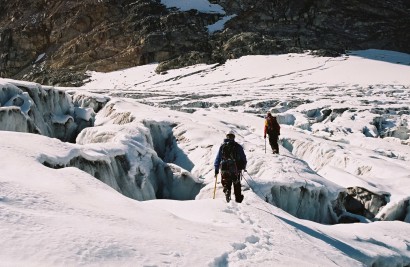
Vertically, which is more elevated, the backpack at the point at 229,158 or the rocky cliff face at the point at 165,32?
→ the rocky cliff face at the point at 165,32

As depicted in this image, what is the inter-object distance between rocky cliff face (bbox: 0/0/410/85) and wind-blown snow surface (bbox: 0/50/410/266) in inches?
1950

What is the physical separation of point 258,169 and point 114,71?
6934 cm

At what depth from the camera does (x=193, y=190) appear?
1520cm

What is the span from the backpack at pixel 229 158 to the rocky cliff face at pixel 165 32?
231 feet

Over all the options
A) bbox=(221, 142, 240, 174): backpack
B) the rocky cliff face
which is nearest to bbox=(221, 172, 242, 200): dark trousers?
bbox=(221, 142, 240, 174): backpack

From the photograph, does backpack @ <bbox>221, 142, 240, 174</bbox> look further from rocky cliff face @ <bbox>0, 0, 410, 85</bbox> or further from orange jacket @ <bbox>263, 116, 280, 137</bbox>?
rocky cliff face @ <bbox>0, 0, 410, 85</bbox>

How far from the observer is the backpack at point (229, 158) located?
10195 mm

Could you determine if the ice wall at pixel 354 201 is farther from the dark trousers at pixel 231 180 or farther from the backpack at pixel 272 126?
the dark trousers at pixel 231 180

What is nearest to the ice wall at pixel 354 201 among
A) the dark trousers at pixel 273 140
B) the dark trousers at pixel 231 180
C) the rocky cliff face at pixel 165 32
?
the dark trousers at pixel 273 140

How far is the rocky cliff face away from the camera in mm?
82188

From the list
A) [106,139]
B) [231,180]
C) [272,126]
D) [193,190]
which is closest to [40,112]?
[106,139]

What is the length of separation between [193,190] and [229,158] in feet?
17.2

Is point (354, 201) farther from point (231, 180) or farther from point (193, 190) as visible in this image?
point (231, 180)

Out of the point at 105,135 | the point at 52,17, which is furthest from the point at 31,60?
the point at 105,135
